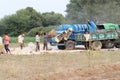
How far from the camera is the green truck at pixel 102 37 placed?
111ft

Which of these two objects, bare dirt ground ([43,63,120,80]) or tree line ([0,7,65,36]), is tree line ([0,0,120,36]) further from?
bare dirt ground ([43,63,120,80])

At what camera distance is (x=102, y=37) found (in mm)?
34188

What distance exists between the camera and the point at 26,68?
17547 mm

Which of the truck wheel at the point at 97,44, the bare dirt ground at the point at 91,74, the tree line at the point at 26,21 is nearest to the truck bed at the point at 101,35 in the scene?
the truck wheel at the point at 97,44

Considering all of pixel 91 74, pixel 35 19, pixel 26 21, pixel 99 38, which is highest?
pixel 35 19

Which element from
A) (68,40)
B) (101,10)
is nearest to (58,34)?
(68,40)

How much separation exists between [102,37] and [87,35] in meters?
1.38

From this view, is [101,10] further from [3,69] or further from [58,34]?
[3,69]

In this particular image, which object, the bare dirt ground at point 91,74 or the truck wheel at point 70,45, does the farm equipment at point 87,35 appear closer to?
the truck wheel at point 70,45

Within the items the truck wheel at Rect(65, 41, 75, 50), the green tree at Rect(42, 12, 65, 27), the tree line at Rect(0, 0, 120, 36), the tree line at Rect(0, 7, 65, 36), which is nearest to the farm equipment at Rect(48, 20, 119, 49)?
the truck wheel at Rect(65, 41, 75, 50)

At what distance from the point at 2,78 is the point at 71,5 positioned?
83041mm

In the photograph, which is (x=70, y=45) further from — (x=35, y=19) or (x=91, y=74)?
(x=35, y=19)

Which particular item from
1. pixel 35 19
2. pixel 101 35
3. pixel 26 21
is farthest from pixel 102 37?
pixel 35 19

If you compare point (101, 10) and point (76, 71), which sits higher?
point (101, 10)
